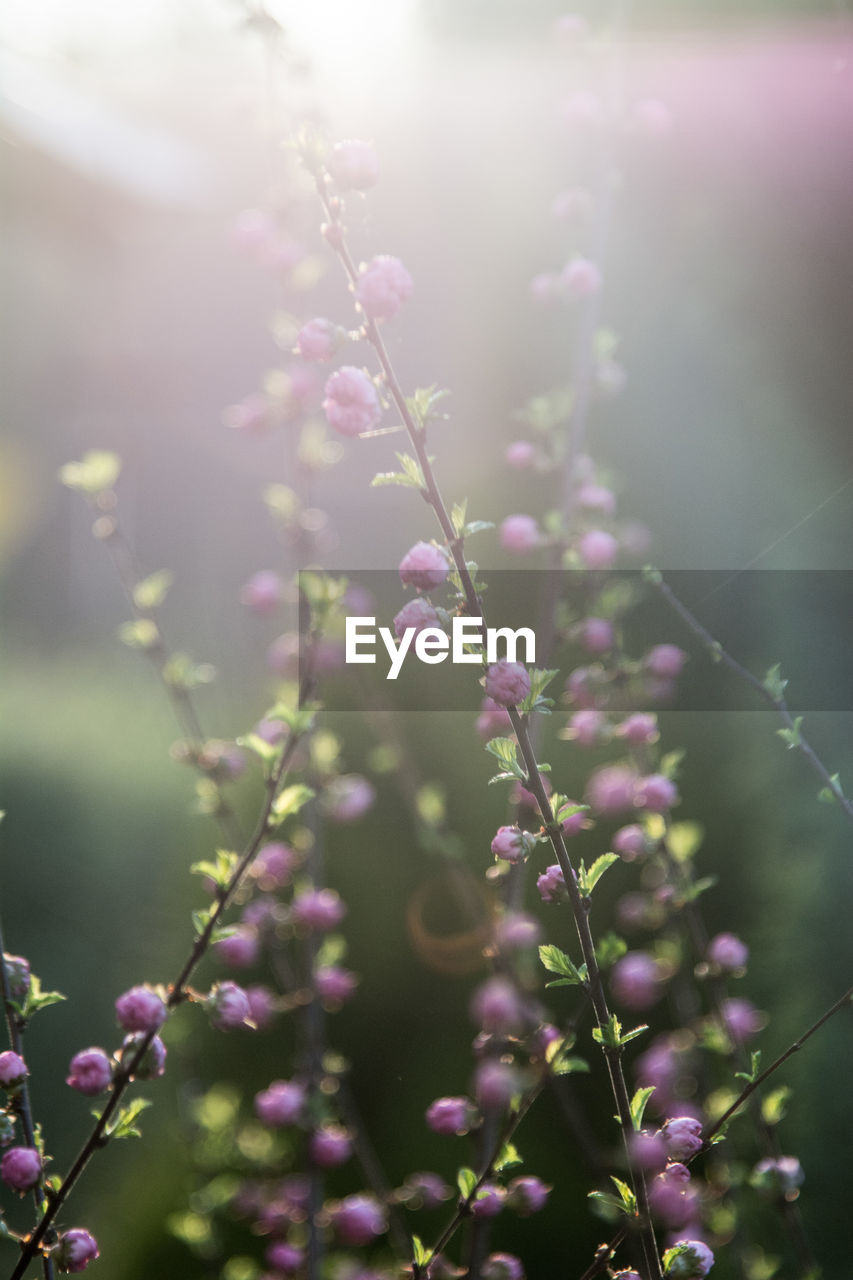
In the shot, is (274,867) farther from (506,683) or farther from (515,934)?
(506,683)

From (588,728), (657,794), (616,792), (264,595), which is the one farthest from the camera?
(264,595)

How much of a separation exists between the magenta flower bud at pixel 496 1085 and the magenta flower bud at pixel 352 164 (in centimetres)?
69

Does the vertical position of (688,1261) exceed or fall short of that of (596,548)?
it falls short

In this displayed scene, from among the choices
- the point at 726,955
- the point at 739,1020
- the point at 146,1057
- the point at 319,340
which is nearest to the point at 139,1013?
the point at 146,1057

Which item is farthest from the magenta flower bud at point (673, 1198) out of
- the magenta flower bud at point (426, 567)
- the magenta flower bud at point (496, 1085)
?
the magenta flower bud at point (426, 567)

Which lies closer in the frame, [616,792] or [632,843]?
[632,843]

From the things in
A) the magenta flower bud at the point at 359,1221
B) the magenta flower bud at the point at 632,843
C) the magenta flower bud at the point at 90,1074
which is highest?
the magenta flower bud at the point at 632,843

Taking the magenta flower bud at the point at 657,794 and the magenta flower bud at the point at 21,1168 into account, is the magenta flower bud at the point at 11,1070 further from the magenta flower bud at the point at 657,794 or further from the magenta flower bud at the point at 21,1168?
the magenta flower bud at the point at 657,794

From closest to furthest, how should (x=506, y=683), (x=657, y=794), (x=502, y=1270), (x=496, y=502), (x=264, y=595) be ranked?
(x=506, y=683), (x=502, y=1270), (x=657, y=794), (x=264, y=595), (x=496, y=502)

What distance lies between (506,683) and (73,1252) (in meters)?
0.51

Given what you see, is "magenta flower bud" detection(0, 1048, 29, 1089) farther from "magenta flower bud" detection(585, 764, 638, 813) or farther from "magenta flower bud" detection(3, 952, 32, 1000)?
"magenta flower bud" detection(585, 764, 638, 813)

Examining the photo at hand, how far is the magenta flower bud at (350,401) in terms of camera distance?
0.65 m

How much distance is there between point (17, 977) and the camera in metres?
0.65

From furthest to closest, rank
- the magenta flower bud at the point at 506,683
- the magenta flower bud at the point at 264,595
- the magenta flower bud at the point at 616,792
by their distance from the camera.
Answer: the magenta flower bud at the point at 264,595 → the magenta flower bud at the point at 616,792 → the magenta flower bud at the point at 506,683
